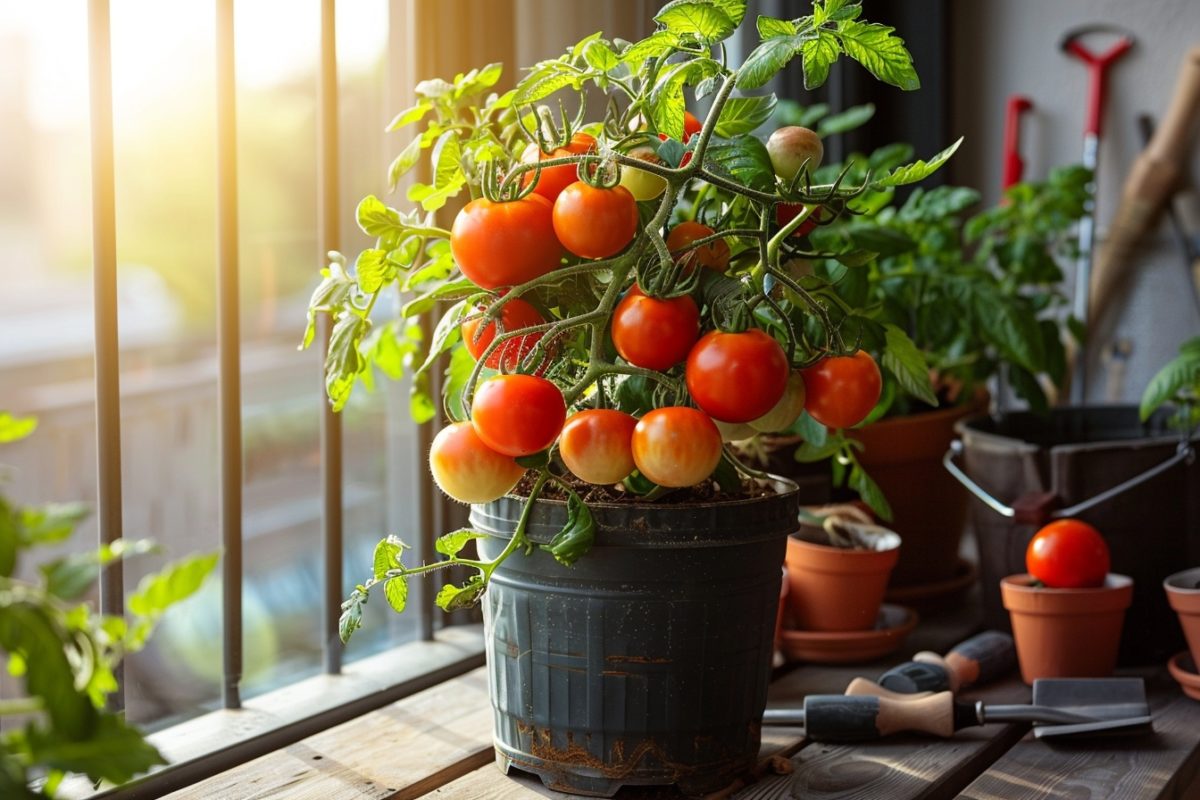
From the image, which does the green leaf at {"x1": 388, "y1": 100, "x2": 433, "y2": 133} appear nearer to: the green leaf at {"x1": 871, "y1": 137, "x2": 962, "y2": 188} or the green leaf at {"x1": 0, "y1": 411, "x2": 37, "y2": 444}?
the green leaf at {"x1": 871, "y1": 137, "x2": 962, "y2": 188}

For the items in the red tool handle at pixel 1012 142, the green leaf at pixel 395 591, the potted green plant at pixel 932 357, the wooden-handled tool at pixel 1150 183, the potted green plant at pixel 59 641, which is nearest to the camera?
the potted green plant at pixel 59 641

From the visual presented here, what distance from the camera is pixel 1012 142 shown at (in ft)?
8.02

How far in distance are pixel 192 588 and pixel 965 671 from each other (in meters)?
0.96

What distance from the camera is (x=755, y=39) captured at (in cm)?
182

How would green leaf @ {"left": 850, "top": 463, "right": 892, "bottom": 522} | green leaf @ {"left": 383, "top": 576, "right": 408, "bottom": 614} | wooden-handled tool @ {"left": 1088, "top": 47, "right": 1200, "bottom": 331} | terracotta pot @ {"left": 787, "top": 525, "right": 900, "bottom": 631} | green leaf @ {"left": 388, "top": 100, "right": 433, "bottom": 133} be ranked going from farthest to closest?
wooden-handled tool @ {"left": 1088, "top": 47, "right": 1200, "bottom": 331}, terracotta pot @ {"left": 787, "top": 525, "right": 900, "bottom": 631}, green leaf @ {"left": 850, "top": 463, "right": 892, "bottom": 522}, green leaf @ {"left": 388, "top": 100, "right": 433, "bottom": 133}, green leaf @ {"left": 383, "top": 576, "right": 408, "bottom": 614}

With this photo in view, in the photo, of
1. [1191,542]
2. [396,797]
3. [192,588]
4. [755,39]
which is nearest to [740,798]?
[396,797]

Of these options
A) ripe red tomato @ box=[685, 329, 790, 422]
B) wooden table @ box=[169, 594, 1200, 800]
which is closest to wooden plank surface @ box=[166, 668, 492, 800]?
wooden table @ box=[169, 594, 1200, 800]

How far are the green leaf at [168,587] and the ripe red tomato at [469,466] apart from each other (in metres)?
0.36

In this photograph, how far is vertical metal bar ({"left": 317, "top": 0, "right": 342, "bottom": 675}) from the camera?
1255 millimetres

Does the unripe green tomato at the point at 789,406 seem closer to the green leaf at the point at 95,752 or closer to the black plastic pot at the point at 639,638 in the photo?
the black plastic pot at the point at 639,638

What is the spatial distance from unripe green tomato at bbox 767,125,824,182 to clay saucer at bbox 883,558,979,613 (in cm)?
73

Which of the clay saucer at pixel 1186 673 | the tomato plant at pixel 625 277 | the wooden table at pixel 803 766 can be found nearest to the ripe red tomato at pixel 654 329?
the tomato plant at pixel 625 277

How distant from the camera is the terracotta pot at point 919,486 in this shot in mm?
1518

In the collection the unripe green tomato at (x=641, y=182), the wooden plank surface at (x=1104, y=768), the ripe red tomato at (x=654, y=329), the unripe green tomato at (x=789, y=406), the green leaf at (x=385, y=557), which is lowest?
the wooden plank surface at (x=1104, y=768)
